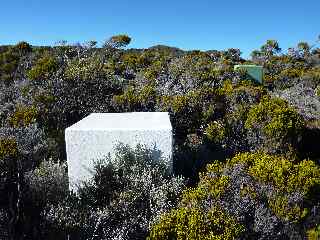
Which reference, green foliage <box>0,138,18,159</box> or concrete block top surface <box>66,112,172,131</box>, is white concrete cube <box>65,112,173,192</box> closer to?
concrete block top surface <box>66,112,172,131</box>

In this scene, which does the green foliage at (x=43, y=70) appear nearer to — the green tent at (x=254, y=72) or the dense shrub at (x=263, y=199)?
the dense shrub at (x=263, y=199)

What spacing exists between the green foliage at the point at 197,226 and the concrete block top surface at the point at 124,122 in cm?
249

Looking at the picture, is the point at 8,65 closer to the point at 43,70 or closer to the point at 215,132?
the point at 43,70

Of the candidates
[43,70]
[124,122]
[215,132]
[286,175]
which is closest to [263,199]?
[286,175]

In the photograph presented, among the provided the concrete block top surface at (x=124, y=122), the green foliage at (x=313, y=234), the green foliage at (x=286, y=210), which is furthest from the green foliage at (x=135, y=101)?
the green foliage at (x=313, y=234)

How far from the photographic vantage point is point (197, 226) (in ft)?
21.1

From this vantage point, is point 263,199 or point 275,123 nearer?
point 263,199

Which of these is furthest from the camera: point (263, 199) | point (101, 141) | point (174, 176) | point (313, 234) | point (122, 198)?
point (174, 176)

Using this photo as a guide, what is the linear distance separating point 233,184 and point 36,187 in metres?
3.34

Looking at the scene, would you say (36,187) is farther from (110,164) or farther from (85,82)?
(85,82)

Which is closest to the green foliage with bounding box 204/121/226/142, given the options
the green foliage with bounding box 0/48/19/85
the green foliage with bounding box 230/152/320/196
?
the green foliage with bounding box 230/152/320/196

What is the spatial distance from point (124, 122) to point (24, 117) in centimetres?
407

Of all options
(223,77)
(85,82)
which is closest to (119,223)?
(85,82)

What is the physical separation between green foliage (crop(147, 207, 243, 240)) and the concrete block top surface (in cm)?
249
